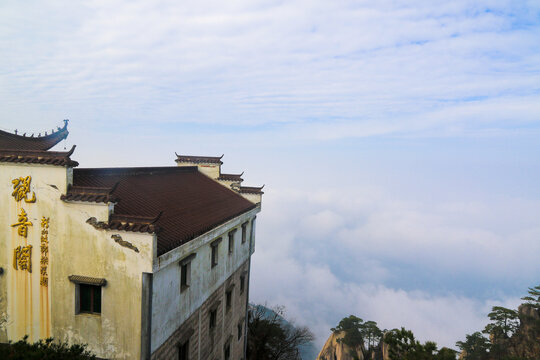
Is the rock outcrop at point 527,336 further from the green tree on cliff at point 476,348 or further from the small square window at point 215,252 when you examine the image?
the small square window at point 215,252

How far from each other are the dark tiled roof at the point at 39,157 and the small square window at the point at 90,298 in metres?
3.84

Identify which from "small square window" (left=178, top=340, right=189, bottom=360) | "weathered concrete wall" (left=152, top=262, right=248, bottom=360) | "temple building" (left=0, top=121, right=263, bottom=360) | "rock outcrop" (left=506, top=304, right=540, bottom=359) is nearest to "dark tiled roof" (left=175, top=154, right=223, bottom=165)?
"weathered concrete wall" (left=152, top=262, right=248, bottom=360)

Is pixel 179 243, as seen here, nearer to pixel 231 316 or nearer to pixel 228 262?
pixel 228 262

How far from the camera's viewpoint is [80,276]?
1037 centimetres

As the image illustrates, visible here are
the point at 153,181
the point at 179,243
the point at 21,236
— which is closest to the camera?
the point at 21,236

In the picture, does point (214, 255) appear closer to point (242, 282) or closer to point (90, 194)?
point (242, 282)

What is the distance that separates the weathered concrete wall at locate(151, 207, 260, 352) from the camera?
10.7m

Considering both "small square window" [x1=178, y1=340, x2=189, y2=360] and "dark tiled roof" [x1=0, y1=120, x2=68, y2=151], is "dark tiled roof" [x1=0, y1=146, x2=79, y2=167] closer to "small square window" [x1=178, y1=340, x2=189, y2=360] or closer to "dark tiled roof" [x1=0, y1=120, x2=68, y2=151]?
"small square window" [x1=178, y1=340, x2=189, y2=360]

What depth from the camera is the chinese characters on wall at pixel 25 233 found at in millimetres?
10578

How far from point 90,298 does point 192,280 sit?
367 cm

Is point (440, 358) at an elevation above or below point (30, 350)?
below

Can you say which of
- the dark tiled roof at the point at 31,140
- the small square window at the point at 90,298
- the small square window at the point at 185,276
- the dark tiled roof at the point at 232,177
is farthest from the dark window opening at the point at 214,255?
the dark tiled roof at the point at 31,140

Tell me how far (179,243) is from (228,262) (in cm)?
672

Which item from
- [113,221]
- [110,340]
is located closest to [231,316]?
[110,340]
